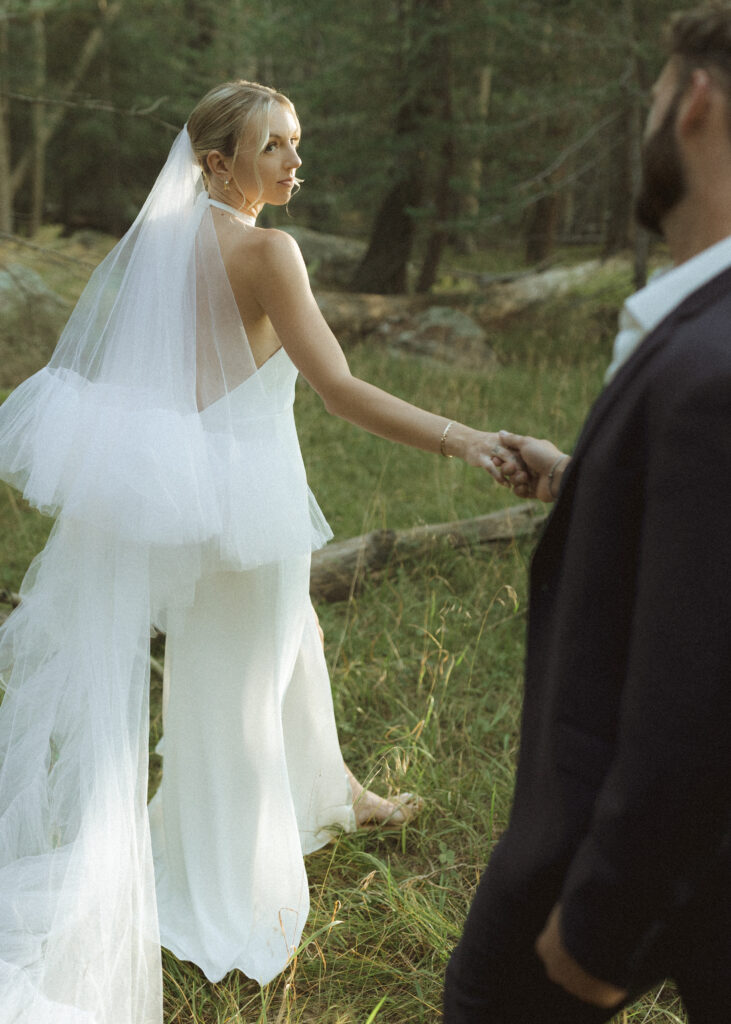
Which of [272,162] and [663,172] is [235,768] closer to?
[272,162]

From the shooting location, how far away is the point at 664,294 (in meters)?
1.15

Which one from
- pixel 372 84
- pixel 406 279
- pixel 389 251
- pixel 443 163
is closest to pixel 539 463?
pixel 443 163

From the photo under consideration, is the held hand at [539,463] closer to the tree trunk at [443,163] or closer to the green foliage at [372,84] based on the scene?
the green foliage at [372,84]

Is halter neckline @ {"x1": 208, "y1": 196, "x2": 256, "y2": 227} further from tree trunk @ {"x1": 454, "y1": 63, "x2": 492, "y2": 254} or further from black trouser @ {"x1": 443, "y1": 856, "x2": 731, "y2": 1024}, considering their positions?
tree trunk @ {"x1": 454, "y1": 63, "x2": 492, "y2": 254}

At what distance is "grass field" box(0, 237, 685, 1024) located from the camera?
2465mm

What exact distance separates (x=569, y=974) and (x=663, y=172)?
3.26 feet

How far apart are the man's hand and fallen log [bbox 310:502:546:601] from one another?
10.8ft

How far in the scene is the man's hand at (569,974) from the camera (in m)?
1.10

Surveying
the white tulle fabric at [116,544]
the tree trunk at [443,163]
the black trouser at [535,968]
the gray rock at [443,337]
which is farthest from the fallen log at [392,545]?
the tree trunk at [443,163]

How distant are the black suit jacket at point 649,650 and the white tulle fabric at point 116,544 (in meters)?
1.33

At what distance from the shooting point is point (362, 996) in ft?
8.04

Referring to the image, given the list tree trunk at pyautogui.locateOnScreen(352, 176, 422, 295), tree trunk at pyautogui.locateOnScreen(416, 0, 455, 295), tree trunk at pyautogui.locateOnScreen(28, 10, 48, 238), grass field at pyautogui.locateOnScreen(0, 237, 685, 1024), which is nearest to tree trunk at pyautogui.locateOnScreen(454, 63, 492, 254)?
tree trunk at pyautogui.locateOnScreen(416, 0, 455, 295)

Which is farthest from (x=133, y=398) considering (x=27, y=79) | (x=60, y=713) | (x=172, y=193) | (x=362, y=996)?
(x=27, y=79)

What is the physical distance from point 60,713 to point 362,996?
1.11m
